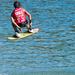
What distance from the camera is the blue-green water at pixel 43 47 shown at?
2072cm

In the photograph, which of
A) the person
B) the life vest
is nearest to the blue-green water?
the person

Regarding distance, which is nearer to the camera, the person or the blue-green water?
the blue-green water

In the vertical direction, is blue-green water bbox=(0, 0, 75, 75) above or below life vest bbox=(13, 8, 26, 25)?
below

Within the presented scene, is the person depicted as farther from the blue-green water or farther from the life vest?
the blue-green water

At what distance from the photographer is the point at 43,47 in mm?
25391

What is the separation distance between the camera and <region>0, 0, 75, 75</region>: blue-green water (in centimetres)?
2072

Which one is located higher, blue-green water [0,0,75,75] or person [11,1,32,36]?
person [11,1,32,36]

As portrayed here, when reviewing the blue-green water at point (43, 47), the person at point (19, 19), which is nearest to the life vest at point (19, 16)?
the person at point (19, 19)

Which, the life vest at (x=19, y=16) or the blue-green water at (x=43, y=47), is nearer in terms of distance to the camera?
the blue-green water at (x=43, y=47)

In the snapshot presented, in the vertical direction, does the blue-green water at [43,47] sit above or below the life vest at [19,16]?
below

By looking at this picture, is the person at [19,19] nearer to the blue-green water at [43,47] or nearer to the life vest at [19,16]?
the life vest at [19,16]

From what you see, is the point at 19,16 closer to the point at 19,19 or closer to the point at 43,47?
the point at 19,19

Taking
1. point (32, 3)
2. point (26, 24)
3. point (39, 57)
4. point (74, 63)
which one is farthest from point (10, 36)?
point (32, 3)

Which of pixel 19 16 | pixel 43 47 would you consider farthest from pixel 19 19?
pixel 43 47
